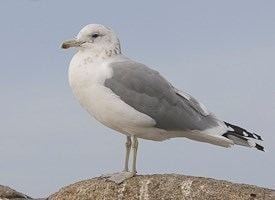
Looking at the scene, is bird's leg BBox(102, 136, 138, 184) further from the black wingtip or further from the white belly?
the black wingtip

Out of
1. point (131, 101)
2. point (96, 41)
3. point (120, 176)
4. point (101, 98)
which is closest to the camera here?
point (101, 98)

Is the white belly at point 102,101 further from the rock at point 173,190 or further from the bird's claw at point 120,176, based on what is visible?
the rock at point 173,190

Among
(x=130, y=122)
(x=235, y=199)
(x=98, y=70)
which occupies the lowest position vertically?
(x=235, y=199)

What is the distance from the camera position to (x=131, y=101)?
976cm

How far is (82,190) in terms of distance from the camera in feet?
34.0

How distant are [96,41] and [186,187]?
2.35 metres

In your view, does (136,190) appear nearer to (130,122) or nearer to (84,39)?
(130,122)

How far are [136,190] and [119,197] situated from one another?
26cm

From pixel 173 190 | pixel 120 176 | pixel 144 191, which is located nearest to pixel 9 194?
pixel 120 176

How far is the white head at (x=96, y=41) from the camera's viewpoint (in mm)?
9992

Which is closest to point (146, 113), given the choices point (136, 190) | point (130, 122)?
point (130, 122)

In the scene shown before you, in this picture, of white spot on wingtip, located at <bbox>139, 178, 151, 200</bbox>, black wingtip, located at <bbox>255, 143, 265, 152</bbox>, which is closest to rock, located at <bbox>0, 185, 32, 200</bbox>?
white spot on wingtip, located at <bbox>139, 178, 151, 200</bbox>

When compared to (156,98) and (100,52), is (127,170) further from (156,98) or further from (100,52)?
(100,52)

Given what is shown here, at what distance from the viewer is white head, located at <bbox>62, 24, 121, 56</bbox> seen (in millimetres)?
9992
